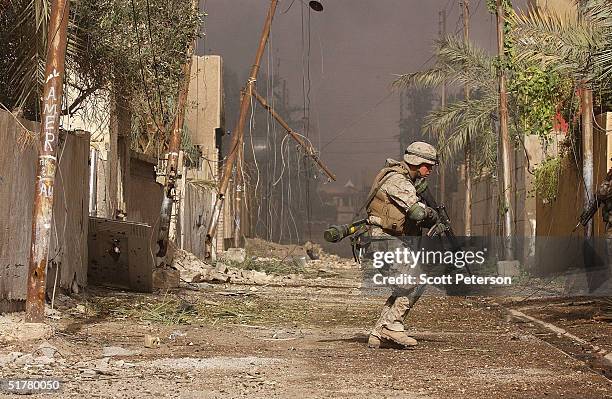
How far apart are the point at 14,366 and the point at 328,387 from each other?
2359mm

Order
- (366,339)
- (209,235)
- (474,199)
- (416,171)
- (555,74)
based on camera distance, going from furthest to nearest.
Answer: (474,199), (209,235), (555,74), (366,339), (416,171)

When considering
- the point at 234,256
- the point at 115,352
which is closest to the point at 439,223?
the point at 115,352

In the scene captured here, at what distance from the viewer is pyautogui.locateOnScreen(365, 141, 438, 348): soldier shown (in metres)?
9.32

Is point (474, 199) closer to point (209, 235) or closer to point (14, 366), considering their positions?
point (209, 235)

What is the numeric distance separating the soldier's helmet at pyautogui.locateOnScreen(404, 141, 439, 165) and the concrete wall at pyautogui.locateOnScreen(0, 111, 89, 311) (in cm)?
377

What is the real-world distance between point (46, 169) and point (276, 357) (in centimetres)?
279

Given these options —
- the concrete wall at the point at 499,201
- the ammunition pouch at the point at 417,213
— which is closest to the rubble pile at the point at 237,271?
the concrete wall at the point at 499,201

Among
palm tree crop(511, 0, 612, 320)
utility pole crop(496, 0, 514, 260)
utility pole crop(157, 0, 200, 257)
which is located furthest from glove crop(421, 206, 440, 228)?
utility pole crop(496, 0, 514, 260)

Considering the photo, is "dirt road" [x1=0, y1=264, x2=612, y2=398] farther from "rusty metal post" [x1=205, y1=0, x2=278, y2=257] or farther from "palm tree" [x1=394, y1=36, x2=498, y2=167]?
"palm tree" [x1=394, y1=36, x2=498, y2=167]

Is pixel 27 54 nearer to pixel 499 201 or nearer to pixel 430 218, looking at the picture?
pixel 430 218

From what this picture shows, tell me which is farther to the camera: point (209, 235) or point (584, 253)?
point (209, 235)

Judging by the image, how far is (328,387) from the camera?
22.2 feet

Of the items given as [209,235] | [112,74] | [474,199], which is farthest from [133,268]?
[474,199]

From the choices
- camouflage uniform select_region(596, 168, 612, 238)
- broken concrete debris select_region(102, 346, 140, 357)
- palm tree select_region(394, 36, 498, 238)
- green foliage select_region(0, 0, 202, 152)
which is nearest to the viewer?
broken concrete debris select_region(102, 346, 140, 357)
